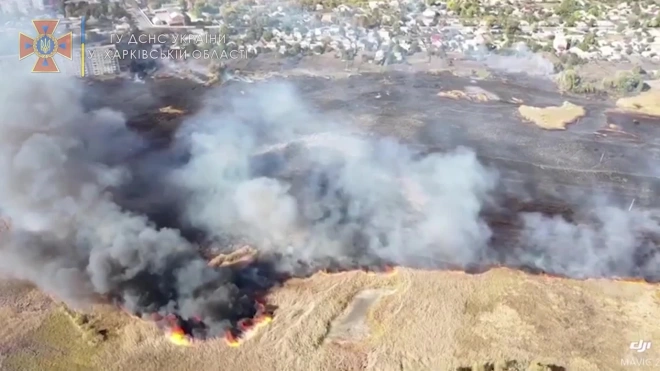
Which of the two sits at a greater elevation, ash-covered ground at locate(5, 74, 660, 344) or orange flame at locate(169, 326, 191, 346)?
ash-covered ground at locate(5, 74, 660, 344)

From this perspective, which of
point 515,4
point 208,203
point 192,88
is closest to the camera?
point 208,203

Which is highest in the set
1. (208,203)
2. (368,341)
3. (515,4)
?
(515,4)

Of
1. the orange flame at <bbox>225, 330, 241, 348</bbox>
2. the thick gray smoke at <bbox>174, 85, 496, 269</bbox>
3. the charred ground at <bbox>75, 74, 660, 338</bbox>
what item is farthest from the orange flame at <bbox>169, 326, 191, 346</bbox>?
the thick gray smoke at <bbox>174, 85, 496, 269</bbox>

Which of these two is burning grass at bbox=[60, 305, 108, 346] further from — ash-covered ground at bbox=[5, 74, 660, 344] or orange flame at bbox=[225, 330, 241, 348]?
orange flame at bbox=[225, 330, 241, 348]

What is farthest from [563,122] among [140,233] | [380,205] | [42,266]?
[42,266]

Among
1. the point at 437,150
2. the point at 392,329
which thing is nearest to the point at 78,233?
the point at 392,329

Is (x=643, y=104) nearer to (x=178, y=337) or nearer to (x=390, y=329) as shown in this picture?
(x=390, y=329)

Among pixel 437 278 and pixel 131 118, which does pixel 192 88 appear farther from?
pixel 437 278
